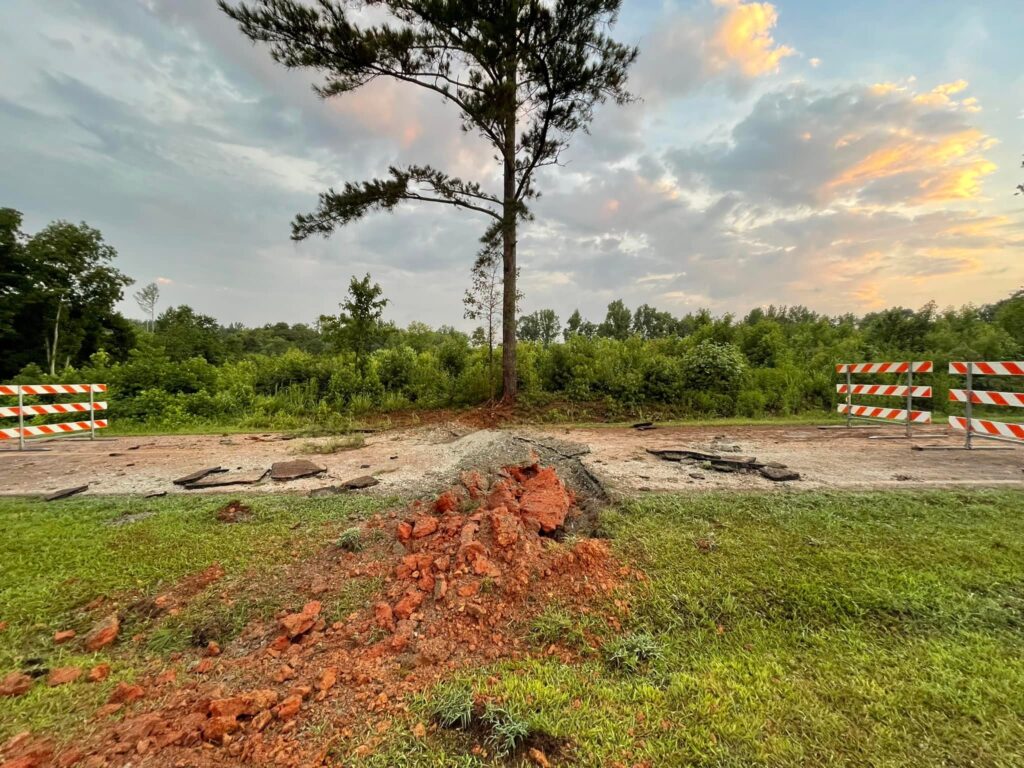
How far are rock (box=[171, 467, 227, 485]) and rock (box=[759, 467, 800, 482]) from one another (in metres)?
7.77

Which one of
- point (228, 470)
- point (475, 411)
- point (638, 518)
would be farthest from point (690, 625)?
point (475, 411)

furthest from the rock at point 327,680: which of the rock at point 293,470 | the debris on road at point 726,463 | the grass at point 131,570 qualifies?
the debris on road at point 726,463

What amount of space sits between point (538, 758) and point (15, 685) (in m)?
2.59

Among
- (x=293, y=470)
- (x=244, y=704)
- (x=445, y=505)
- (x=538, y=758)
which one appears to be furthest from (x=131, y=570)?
(x=538, y=758)

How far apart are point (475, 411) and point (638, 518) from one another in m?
7.58

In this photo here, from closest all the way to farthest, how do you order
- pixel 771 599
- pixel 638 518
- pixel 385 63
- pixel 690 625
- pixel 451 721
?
1. pixel 451 721
2. pixel 690 625
3. pixel 771 599
4. pixel 638 518
5. pixel 385 63

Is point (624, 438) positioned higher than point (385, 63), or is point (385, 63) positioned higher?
point (385, 63)

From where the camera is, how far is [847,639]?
2258 millimetres

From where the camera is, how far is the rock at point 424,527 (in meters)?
3.41

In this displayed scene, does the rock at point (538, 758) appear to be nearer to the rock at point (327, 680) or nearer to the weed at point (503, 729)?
the weed at point (503, 729)

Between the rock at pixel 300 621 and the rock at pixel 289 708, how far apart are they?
566 mm

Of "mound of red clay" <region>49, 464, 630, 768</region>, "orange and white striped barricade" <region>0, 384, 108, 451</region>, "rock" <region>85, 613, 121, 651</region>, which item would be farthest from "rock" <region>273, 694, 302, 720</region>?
"orange and white striped barricade" <region>0, 384, 108, 451</region>

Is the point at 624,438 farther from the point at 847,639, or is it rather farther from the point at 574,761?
the point at 574,761

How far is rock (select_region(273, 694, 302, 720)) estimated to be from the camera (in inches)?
69.2
